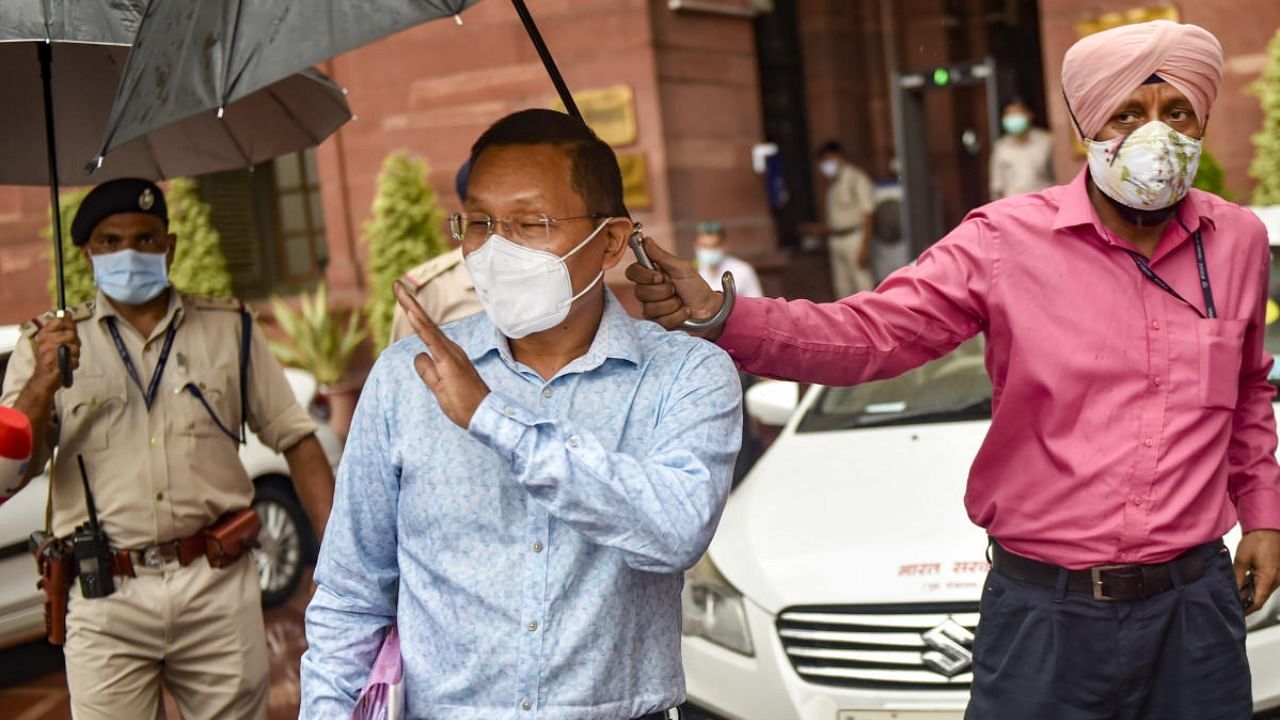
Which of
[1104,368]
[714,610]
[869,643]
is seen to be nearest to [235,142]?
[714,610]

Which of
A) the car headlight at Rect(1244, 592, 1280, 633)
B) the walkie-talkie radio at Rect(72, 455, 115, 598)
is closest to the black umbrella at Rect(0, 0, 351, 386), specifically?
the walkie-talkie radio at Rect(72, 455, 115, 598)

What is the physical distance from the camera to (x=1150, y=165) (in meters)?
2.81

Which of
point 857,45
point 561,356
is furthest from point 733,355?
point 857,45

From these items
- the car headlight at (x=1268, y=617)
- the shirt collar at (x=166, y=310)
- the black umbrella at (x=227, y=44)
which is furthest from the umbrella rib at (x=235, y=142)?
the car headlight at (x=1268, y=617)

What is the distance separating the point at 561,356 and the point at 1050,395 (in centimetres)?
93

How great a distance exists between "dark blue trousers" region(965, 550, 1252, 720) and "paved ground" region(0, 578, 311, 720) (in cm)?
399

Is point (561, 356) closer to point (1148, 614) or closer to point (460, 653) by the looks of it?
point (460, 653)

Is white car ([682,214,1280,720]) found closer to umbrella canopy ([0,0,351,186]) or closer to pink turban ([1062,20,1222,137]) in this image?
pink turban ([1062,20,1222,137])

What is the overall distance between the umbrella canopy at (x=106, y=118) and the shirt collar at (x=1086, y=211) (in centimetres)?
235

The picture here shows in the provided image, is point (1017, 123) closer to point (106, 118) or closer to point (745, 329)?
point (106, 118)

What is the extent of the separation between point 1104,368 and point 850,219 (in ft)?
41.2

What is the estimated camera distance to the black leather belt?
281 centimetres

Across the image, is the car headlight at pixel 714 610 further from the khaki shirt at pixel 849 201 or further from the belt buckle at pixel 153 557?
the khaki shirt at pixel 849 201

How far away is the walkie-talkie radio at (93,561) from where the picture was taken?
4066 millimetres
